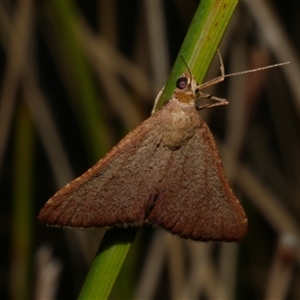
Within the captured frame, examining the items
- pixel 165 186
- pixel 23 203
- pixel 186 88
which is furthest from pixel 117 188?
pixel 23 203

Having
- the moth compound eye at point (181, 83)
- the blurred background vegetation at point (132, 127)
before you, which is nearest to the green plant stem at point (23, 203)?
the blurred background vegetation at point (132, 127)

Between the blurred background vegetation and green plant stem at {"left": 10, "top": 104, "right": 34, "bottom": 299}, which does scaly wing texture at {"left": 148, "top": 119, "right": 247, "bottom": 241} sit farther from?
green plant stem at {"left": 10, "top": 104, "right": 34, "bottom": 299}

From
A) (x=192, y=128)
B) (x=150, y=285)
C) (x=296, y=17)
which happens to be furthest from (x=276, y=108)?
(x=192, y=128)

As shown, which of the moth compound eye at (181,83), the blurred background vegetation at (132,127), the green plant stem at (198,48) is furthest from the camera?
the blurred background vegetation at (132,127)

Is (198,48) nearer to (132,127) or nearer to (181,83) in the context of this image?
(181,83)

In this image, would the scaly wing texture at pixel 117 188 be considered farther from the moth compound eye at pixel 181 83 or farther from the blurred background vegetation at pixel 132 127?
the blurred background vegetation at pixel 132 127

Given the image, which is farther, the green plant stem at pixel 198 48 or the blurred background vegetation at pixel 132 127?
the blurred background vegetation at pixel 132 127
